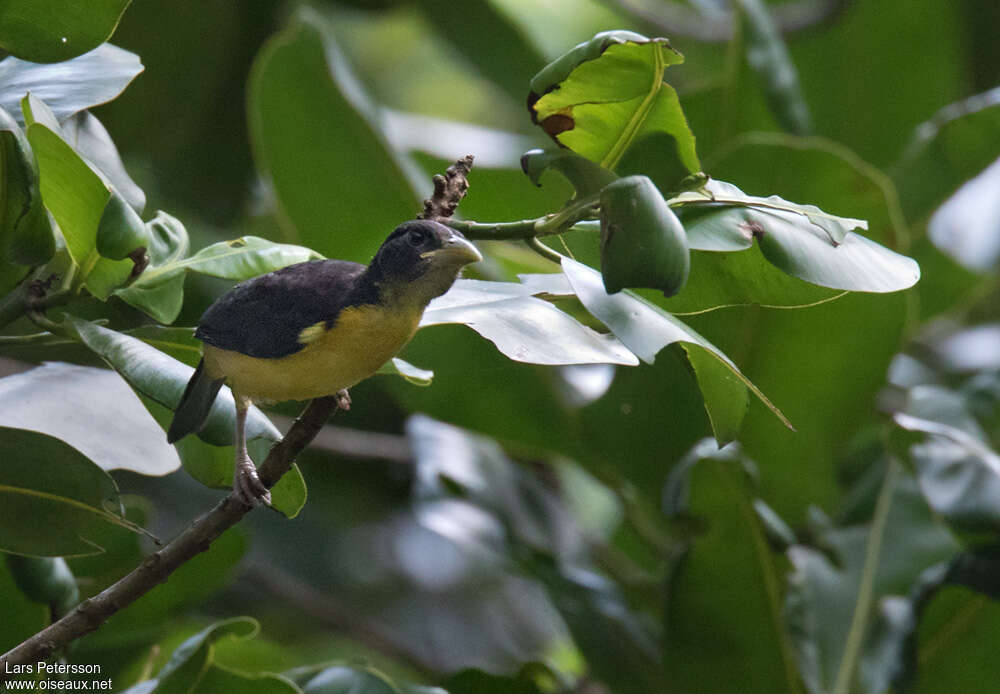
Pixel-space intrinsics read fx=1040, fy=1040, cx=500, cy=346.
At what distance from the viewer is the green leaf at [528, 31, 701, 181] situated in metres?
0.90

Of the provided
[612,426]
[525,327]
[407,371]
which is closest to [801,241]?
[525,327]

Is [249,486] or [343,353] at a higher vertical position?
[343,353]

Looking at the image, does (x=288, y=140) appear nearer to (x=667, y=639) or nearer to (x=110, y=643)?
(x=110, y=643)

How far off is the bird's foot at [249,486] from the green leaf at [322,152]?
36.9 inches

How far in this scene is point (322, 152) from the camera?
198cm

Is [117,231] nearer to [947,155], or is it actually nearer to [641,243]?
[641,243]

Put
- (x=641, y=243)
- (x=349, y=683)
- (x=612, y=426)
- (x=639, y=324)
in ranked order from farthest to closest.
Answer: (x=612, y=426) < (x=349, y=683) < (x=639, y=324) < (x=641, y=243)

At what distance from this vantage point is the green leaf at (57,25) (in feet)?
3.53

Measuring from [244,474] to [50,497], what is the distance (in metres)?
0.24

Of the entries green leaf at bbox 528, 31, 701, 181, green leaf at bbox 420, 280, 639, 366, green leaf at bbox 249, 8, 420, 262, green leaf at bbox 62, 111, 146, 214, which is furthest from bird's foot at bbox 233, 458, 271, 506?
green leaf at bbox 249, 8, 420, 262

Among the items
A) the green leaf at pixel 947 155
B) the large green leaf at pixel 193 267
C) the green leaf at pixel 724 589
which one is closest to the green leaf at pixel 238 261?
the large green leaf at pixel 193 267

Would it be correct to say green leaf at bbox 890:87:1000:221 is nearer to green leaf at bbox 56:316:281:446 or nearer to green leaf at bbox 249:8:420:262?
green leaf at bbox 249:8:420:262

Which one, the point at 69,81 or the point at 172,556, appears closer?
the point at 172,556

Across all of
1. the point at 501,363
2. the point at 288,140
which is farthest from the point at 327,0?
the point at 501,363
